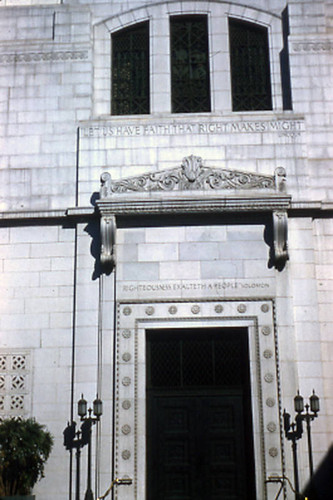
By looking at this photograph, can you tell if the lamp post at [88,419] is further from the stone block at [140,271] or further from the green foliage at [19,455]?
the stone block at [140,271]

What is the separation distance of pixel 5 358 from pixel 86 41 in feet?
26.0

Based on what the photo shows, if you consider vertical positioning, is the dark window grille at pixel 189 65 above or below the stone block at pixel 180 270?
above

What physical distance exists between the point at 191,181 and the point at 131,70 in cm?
365

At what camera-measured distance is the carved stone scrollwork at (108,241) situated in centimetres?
1576

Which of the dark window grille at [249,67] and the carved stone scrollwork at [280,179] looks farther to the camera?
the dark window grille at [249,67]

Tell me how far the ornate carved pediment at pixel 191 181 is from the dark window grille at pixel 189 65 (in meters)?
1.96

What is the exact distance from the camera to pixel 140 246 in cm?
1622

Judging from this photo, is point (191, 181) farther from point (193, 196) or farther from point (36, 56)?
point (36, 56)

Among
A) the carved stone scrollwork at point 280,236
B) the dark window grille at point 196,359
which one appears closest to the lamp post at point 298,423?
the dark window grille at point 196,359

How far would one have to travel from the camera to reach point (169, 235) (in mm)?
16266

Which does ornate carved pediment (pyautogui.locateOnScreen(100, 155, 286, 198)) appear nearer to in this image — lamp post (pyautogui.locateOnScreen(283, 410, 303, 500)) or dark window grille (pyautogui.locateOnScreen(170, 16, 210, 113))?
dark window grille (pyautogui.locateOnScreen(170, 16, 210, 113))

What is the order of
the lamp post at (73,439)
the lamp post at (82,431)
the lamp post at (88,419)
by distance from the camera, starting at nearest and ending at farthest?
the lamp post at (88,419) → the lamp post at (82,431) → the lamp post at (73,439)

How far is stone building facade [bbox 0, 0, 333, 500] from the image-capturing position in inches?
600

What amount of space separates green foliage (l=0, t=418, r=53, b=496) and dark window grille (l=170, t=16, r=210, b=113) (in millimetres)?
8239
